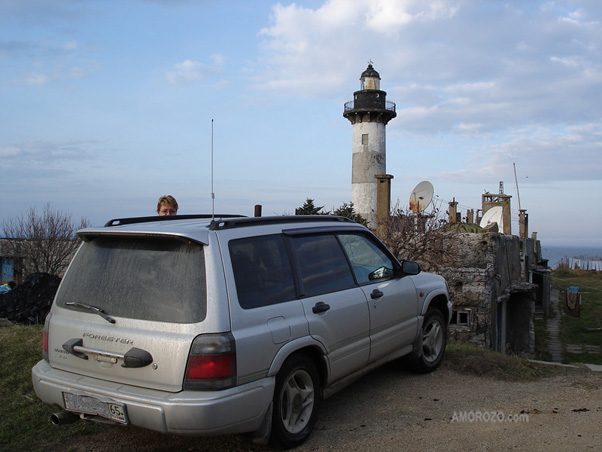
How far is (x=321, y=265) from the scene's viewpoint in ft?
14.3

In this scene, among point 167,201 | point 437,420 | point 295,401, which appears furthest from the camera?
point 167,201

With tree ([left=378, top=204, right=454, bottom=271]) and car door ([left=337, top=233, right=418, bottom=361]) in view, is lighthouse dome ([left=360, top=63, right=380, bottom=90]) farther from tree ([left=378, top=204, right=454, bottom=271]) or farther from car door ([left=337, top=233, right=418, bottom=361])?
car door ([left=337, top=233, right=418, bottom=361])

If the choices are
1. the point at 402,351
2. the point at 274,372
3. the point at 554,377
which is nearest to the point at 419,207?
the point at 554,377

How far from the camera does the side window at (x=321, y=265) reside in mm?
4141

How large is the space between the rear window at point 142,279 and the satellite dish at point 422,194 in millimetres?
11210

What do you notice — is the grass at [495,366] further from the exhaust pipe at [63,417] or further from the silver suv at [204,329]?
the exhaust pipe at [63,417]

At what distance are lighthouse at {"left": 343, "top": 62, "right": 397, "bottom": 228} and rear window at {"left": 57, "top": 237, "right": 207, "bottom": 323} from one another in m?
31.7

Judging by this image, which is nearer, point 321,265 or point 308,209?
point 321,265

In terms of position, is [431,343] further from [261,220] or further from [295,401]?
[261,220]

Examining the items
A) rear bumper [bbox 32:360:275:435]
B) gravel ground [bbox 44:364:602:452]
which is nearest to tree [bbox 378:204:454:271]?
gravel ground [bbox 44:364:602:452]

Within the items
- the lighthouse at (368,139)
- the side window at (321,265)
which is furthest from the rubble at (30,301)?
the lighthouse at (368,139)

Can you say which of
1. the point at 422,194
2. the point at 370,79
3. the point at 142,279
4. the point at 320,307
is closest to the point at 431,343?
the point at 320,307

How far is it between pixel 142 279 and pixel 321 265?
1.46 metres

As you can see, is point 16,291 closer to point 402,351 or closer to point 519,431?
point 402,351
